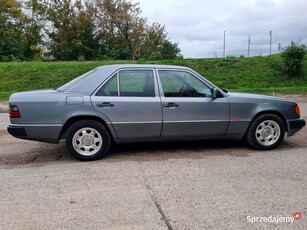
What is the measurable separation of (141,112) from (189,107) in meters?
0.82

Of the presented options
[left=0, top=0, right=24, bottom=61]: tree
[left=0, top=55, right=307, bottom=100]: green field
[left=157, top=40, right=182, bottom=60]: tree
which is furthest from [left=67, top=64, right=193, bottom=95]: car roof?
[left=0, top=0, right=24, bottom=61]: tree

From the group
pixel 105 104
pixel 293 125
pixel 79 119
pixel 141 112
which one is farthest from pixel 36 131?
pixel 293 125

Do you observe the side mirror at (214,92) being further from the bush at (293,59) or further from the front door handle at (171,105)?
the bush at (293,59)

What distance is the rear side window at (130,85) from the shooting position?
213 inches

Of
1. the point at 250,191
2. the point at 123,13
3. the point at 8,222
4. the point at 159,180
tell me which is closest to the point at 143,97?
the point at 159,180

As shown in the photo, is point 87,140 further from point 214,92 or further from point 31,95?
point 214,92

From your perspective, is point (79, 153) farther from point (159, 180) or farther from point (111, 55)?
point (111, 55)

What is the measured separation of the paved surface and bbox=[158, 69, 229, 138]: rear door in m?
0.43

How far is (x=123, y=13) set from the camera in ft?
101

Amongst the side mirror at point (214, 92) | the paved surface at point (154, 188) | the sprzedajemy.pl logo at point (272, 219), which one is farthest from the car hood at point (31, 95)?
the sprzedajemy.pl logo at point (272, 219)

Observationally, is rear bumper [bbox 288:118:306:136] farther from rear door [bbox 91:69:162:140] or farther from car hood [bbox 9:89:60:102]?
car hood [bbox 9:89:60:102]

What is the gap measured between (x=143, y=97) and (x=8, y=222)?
2.86 meters

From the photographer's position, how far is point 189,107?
5.54 metres

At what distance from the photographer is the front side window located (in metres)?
5.63
